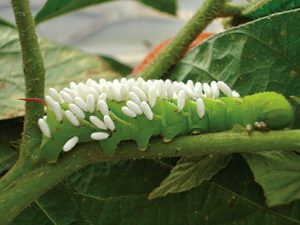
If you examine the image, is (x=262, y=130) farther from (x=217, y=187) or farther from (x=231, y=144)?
(x=217, y=187)

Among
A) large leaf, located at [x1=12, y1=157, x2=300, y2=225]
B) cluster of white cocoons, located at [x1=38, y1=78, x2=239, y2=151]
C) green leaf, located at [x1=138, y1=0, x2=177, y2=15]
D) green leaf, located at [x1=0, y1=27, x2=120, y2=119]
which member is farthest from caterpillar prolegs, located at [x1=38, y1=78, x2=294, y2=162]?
green leaf, located at [x1=138, y1=0, x2=177, y2=15]

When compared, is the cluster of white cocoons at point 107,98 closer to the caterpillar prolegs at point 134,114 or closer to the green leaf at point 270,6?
the caterpillar prolegs at point 134,114

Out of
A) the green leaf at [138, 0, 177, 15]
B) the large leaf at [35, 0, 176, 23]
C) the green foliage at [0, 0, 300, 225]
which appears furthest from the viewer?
the green leaf at [138, 0, 177, 15]

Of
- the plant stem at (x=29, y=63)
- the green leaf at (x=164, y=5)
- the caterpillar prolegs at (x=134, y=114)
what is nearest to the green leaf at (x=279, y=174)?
the caterpillar prolegs at (x=134, y=114)

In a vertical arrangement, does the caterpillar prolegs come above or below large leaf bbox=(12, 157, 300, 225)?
above

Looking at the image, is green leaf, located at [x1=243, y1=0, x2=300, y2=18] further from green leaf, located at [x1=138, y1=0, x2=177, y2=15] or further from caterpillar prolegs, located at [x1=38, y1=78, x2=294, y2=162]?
green leaf, located at [x1=138, y1=0, x2=177, y2=15]

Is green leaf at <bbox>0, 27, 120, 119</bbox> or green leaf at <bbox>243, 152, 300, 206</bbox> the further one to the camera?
green leaf at <bbox>0, 27, 120, 119</bbox>

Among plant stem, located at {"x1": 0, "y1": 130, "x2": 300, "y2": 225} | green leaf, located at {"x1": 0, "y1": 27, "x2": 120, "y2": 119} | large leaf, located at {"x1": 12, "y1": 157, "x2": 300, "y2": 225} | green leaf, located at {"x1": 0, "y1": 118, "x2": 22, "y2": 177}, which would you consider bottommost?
large leaf, located at {"x1": 12, "y1": 157, "x2": 300, "y2": 225}
